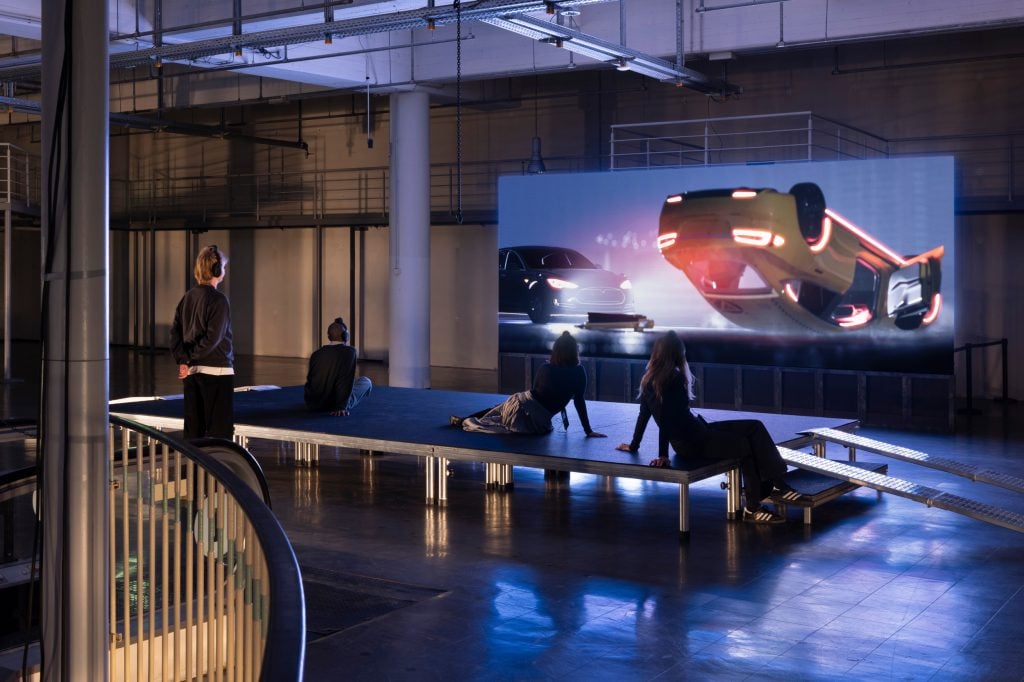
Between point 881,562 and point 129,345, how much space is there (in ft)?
69.8

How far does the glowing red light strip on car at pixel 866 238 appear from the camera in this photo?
1298 centimetres

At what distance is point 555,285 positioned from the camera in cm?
1576

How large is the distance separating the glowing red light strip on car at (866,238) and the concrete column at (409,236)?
18.3 ft

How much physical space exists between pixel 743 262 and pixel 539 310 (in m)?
3.11

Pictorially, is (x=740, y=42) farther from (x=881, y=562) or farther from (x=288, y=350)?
(x=288, y=350)

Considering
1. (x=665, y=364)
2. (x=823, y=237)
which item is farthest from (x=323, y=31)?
(x=823, y=237)

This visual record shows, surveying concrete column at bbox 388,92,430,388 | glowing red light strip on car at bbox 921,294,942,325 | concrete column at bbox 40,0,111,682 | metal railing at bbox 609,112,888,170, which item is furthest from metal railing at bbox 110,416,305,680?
metal railing at bbox 609,112,888,170

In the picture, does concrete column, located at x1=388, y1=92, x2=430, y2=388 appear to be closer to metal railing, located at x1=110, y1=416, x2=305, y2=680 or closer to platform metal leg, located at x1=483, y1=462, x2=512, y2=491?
platform metal leg, located at x1=483, y1=462, x2=512, y2=491

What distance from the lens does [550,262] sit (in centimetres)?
1578

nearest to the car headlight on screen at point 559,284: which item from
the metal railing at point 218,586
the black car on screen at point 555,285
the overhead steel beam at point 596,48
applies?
the black car on screen at point 555,285

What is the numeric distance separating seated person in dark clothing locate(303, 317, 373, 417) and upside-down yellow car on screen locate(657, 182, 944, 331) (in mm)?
5881

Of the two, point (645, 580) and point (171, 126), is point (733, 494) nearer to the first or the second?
point (645, 580)

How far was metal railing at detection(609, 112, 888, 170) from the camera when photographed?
16.0 m

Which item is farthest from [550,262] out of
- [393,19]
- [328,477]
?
[328,477]
